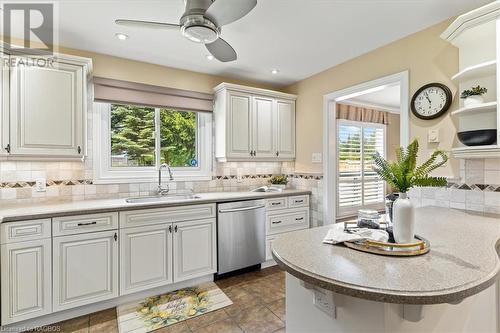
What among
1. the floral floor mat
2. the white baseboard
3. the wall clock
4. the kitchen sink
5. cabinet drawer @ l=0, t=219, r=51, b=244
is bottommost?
the floral floor mat

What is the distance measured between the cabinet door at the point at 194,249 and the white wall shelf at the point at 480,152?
2.23 meters

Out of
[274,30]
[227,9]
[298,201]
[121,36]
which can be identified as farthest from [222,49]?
[298,201]

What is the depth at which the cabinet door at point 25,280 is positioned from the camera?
187 cm

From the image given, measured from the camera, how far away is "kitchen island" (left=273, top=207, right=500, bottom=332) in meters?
0.83

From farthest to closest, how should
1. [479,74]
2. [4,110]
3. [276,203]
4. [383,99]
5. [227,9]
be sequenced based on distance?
[383,99]
[276,203]
[4,110]
[479,74]
[227,9]

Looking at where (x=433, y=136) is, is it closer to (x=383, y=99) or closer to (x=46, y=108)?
(x=383, y=99)

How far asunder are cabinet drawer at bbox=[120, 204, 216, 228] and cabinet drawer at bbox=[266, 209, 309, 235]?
0.80 m

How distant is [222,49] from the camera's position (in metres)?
1.98

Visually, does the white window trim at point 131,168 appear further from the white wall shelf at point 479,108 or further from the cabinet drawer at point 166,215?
the white wall shelf at point 479,108

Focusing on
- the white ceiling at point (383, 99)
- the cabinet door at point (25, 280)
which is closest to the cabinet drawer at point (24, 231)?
the cabinet door at point (25, 280)

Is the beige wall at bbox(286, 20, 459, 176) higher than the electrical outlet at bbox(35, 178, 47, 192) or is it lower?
higher

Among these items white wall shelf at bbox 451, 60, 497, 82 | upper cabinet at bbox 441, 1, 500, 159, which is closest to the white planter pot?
upper cabinet at bbox 441, 1, 500, 159

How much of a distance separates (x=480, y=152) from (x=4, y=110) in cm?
364

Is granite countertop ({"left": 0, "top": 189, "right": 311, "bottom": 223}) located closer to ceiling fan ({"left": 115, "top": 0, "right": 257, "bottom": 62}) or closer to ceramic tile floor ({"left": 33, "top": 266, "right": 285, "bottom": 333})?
ceramic tile floor ({"left": 33, "top": 266, "right": 285, "bottom": 333})
